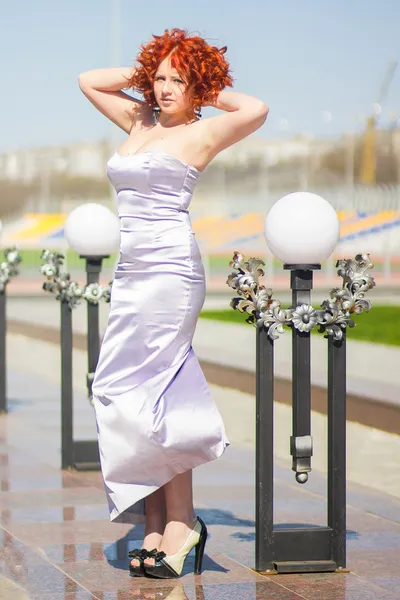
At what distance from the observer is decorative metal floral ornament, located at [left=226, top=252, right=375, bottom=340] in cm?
416

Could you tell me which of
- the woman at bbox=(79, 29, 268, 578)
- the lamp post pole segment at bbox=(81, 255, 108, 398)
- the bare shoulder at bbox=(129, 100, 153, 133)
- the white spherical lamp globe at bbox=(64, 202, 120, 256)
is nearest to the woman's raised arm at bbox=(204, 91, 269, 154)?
the woman at bbox=(79, 29, 268, 578)

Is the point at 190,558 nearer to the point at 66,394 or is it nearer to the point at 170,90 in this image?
the point at 170,90

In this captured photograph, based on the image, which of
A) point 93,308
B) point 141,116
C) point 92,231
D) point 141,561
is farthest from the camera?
point 93,308

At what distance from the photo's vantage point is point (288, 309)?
13.7ft

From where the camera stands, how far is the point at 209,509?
17.8 ft

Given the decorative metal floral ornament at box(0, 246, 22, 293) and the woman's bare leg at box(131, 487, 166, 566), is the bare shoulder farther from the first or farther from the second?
the decorative metal floral ornament at box(0, 246, 22, 293)

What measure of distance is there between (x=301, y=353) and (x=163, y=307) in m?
0.51

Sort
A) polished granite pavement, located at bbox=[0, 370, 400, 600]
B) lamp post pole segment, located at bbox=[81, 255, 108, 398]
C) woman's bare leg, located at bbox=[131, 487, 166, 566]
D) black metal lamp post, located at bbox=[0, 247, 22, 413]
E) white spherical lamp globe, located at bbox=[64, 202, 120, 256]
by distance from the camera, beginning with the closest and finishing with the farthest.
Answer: polished granite pavement, located at bbox=[0, 370, 400, 600], woman's bare leg, located at bbox=[131, 487, 166, 566], white spherical lamp globe, located at bbox=[64, 202, 120, 256], lamp post pole segment, located at bbox=[81, 255, 108, 398], black metal lamp post, located at bbox=[0, 247, 22, 413]

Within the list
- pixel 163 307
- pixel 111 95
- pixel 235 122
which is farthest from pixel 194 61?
pixel 163 307

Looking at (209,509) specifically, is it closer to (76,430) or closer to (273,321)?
(273,321)

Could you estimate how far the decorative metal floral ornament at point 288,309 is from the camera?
13.6ft

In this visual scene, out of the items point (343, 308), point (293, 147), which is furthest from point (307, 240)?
point (293, 147)

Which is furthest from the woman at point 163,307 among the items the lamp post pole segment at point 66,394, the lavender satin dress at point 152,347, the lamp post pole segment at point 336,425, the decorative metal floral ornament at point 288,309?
the lamp post pole segment at point 66,394

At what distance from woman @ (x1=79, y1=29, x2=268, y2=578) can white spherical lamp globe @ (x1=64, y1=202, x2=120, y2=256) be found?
1870mm
